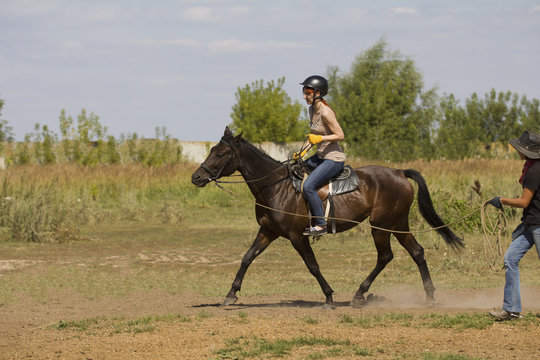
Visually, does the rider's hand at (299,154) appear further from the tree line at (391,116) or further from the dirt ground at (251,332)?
the tree line at (391,116)

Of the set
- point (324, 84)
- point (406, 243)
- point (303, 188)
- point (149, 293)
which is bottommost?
point (149, 293)

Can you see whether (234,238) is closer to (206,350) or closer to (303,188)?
(303,188)

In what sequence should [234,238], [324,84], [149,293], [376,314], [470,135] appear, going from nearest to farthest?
[376,314]
[324,84]
[149,293]
[234,238]
[470,135]

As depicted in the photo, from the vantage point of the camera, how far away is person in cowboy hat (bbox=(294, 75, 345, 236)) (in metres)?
9.80

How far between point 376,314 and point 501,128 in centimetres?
5683

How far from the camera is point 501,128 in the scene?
6247 centimetres

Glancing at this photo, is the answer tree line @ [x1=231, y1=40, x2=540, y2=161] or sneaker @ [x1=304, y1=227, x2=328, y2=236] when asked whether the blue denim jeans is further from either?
tree line @ [x1=231, y1=40, x2=540, y2=161]

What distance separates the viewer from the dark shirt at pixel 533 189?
7.98 metres

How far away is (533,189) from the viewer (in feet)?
26.2

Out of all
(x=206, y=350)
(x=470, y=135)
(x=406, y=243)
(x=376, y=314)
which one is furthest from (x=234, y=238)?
(x=470, y=135)

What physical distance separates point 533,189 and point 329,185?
3.08 meters

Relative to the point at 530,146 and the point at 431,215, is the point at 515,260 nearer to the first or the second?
the point at 530,146

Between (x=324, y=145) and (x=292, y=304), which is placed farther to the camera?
(x=292, y=304)

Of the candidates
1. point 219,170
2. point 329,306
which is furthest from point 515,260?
point 219,170
